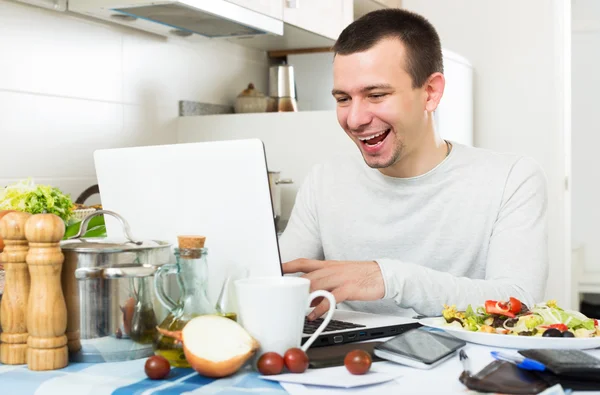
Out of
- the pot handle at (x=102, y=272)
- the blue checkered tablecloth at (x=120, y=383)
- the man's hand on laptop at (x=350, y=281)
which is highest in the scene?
the pot handle at (x=102, y=272)

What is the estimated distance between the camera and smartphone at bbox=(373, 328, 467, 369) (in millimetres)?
970

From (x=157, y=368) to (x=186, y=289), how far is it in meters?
0.13

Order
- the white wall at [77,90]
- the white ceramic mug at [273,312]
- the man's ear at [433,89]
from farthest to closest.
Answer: the white wall at [77,90]
the man's ear at [433,89]
the white ceramic mug at [273,312]

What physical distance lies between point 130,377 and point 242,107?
2.17 m

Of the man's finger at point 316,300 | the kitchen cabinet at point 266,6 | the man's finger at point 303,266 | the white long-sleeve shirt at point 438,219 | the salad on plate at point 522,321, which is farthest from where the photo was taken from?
the kitchen cabinet at point 266,6

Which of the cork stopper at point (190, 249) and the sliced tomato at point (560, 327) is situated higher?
the cork stopper at point (190, 249)

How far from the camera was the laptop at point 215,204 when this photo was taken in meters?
1.09

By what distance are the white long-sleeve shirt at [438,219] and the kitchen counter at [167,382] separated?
60 cm

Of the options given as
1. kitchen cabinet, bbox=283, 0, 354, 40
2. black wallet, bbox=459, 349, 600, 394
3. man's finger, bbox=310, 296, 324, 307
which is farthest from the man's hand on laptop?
kitchen cabinet, bbox=283, 0, 354, 40

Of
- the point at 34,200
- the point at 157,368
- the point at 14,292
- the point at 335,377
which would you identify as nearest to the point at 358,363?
the point at 335,377

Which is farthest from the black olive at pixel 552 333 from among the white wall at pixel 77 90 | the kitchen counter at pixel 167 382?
the white wall at pixel 77 90

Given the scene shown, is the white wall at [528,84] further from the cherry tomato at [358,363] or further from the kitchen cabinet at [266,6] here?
the cherry tomato at [358,363]

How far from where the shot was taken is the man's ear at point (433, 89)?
5.73ft

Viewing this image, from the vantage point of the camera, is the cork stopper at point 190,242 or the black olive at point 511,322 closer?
the cork stopper at point 190,242
